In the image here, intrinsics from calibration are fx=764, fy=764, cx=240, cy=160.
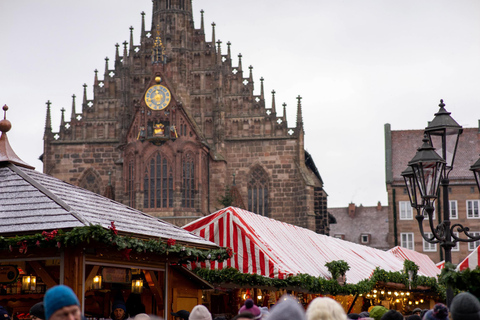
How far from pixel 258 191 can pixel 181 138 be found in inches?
228

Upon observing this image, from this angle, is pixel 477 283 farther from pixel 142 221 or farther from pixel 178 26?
pixel 178 26

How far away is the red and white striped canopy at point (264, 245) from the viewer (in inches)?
660

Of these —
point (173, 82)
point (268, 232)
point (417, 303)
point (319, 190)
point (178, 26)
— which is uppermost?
point (178, 26)

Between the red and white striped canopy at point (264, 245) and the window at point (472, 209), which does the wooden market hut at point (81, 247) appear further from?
the window at point (472, 209)

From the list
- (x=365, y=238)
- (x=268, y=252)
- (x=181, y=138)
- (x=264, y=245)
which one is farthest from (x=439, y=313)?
(x=365, y=238)

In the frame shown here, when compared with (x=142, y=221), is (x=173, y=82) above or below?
above

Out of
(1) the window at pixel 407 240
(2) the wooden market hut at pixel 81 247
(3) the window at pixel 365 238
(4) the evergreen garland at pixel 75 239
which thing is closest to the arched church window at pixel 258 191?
(1) the window at pixel 407 240

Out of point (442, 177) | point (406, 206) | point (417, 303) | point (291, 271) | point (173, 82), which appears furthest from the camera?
point (406, 206)

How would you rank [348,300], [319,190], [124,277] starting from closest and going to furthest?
[124,277] → [348,300] → [319,190]

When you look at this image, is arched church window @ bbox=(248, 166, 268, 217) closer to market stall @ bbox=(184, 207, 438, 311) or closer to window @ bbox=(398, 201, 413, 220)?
window @ bbox=(398, 201, 413, 220)

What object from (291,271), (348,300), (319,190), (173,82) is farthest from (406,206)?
(291,271)

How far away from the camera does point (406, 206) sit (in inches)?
2125

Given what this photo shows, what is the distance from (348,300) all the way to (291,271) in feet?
14.5

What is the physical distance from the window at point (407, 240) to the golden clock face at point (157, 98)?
2048 centimetres
